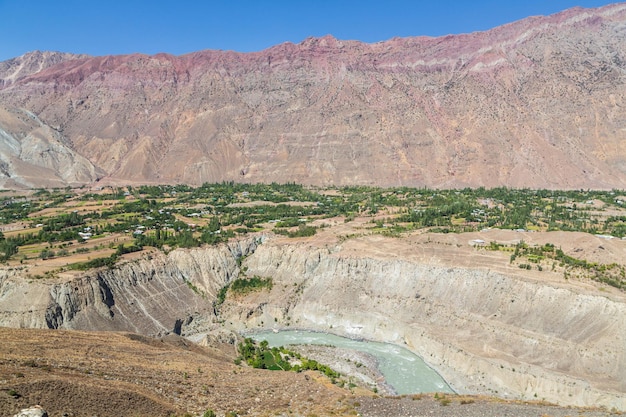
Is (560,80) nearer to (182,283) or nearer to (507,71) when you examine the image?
(507,71)

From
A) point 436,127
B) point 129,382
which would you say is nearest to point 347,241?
point 129,382

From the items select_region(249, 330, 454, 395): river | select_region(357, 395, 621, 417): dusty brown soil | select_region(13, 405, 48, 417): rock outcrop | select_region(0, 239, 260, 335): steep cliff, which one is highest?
select_region(13, 405, 48, 417): rock outcrop

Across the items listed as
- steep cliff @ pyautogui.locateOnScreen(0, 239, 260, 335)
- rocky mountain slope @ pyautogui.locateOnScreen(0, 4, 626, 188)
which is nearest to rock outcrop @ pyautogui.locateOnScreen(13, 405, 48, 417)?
steep cliff @ pyautogui.locateOnScreen(0, 239, 260, 335)

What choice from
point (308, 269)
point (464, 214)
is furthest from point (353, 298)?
point (464, 214)

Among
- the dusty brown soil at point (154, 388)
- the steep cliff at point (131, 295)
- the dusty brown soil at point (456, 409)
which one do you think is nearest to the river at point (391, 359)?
the steep cliff at point (131, 295)

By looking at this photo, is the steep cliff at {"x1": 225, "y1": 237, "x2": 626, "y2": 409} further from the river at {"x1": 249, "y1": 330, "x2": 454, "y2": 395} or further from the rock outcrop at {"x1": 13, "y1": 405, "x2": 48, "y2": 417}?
the rock outcrop at {"x1": 13, "y1": 405, "x2": 48, "y2": 417}

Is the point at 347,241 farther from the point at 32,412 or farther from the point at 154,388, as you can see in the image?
the point at 32,412

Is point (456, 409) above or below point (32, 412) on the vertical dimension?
below
